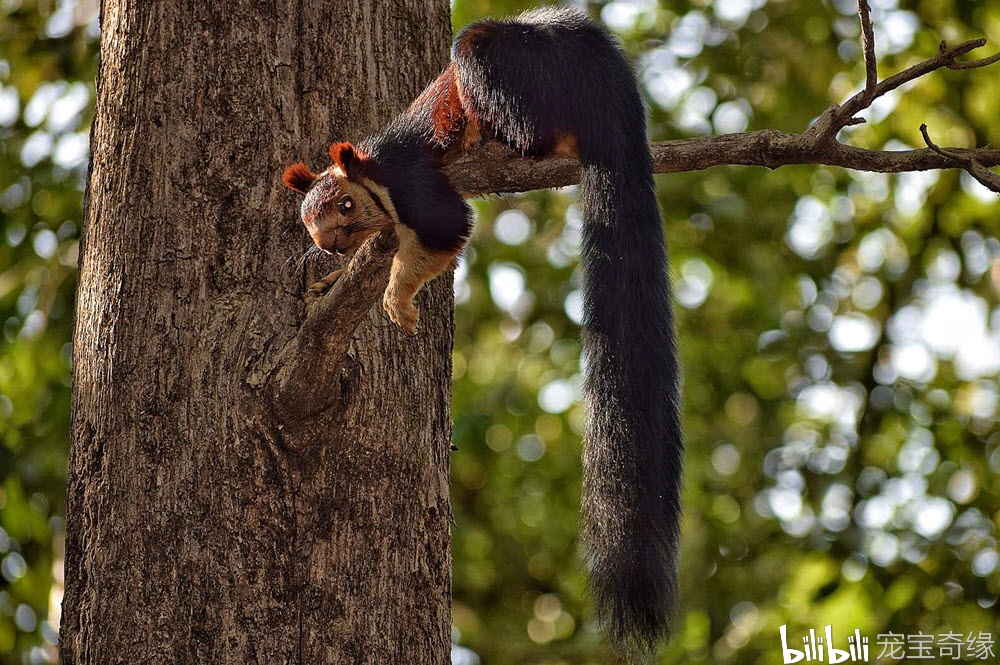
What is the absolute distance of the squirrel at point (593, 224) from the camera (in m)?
1.58

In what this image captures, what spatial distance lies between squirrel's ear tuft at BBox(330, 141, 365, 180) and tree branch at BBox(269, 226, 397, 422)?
0.50ft

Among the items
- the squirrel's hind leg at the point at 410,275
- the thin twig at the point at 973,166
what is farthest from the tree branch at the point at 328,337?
the thin twig at the point at 973,166

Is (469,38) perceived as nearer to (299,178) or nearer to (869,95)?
(299,178)

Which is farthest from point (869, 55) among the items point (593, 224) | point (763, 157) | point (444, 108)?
point (444, 108)

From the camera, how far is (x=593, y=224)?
1753 mm

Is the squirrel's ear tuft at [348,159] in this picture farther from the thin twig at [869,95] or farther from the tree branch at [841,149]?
the thin twig at [869,95]

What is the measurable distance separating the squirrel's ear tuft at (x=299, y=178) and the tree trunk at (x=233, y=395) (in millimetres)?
50

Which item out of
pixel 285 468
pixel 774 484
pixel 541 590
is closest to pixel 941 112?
pixel 774 484

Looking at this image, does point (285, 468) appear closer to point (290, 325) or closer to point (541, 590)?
point (290, 325)

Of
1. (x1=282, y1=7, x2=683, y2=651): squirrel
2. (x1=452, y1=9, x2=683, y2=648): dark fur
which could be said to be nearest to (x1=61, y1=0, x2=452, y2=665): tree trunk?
(x1=282, y1=7, x2=683, y2=651): squirrel

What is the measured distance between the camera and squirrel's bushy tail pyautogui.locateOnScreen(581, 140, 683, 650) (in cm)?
154

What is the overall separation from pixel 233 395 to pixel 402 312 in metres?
0.32

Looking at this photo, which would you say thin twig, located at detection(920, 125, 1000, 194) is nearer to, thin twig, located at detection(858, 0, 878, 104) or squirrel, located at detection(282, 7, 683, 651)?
thin twig, located at detection(858, 0, 878, 104)

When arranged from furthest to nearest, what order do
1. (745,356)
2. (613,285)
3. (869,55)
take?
(745,356)
(613,285)
(869,55)
